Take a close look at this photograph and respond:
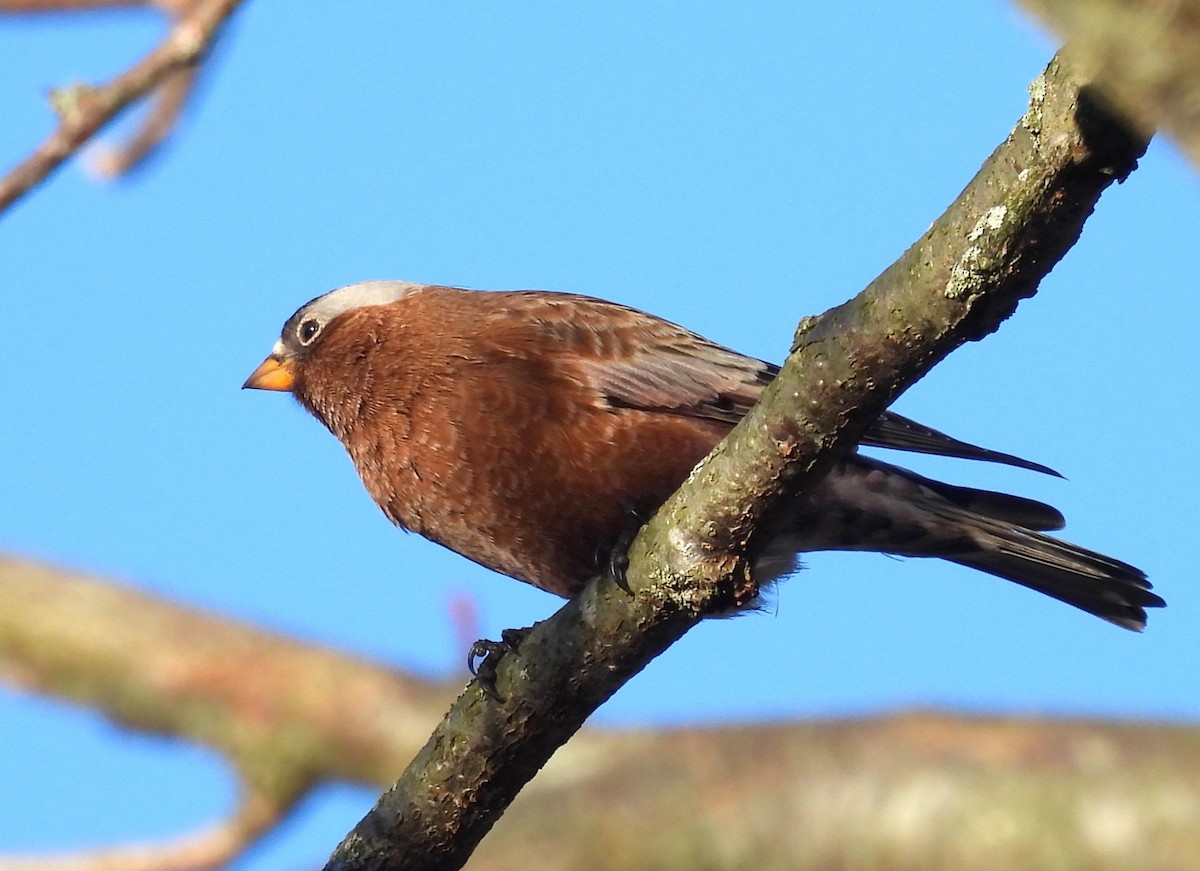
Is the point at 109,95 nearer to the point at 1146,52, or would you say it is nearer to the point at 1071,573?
the point at 1146,52

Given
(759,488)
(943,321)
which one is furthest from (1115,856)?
(943,321)

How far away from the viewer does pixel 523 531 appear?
18.7 feet

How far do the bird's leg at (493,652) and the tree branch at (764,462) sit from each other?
0.03 meters

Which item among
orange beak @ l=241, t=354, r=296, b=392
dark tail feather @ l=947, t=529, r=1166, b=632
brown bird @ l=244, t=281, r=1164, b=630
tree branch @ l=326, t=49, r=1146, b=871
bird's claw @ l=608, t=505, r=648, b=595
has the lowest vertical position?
tree branch @ l=326, t=49, r=1146, b=871

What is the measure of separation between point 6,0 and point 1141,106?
6.20m

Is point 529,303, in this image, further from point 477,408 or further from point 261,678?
point 261,678

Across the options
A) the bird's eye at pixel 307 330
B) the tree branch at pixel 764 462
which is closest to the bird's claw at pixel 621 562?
the tree branch at pixel 764 462

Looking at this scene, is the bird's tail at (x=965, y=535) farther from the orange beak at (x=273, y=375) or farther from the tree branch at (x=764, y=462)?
the orange beak at (x=273, y=375)

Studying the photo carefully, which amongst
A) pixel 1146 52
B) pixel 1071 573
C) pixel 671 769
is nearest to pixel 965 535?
pixel 1071 573

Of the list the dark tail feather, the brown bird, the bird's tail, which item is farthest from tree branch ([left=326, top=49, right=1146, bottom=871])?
the dark tail feather

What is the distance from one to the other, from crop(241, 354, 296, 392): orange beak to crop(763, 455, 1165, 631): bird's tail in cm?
247

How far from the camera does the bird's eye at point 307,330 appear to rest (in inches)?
279

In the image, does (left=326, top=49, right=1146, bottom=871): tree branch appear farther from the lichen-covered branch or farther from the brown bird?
the lichen-covered branch

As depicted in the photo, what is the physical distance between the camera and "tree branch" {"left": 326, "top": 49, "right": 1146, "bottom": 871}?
320 cm
